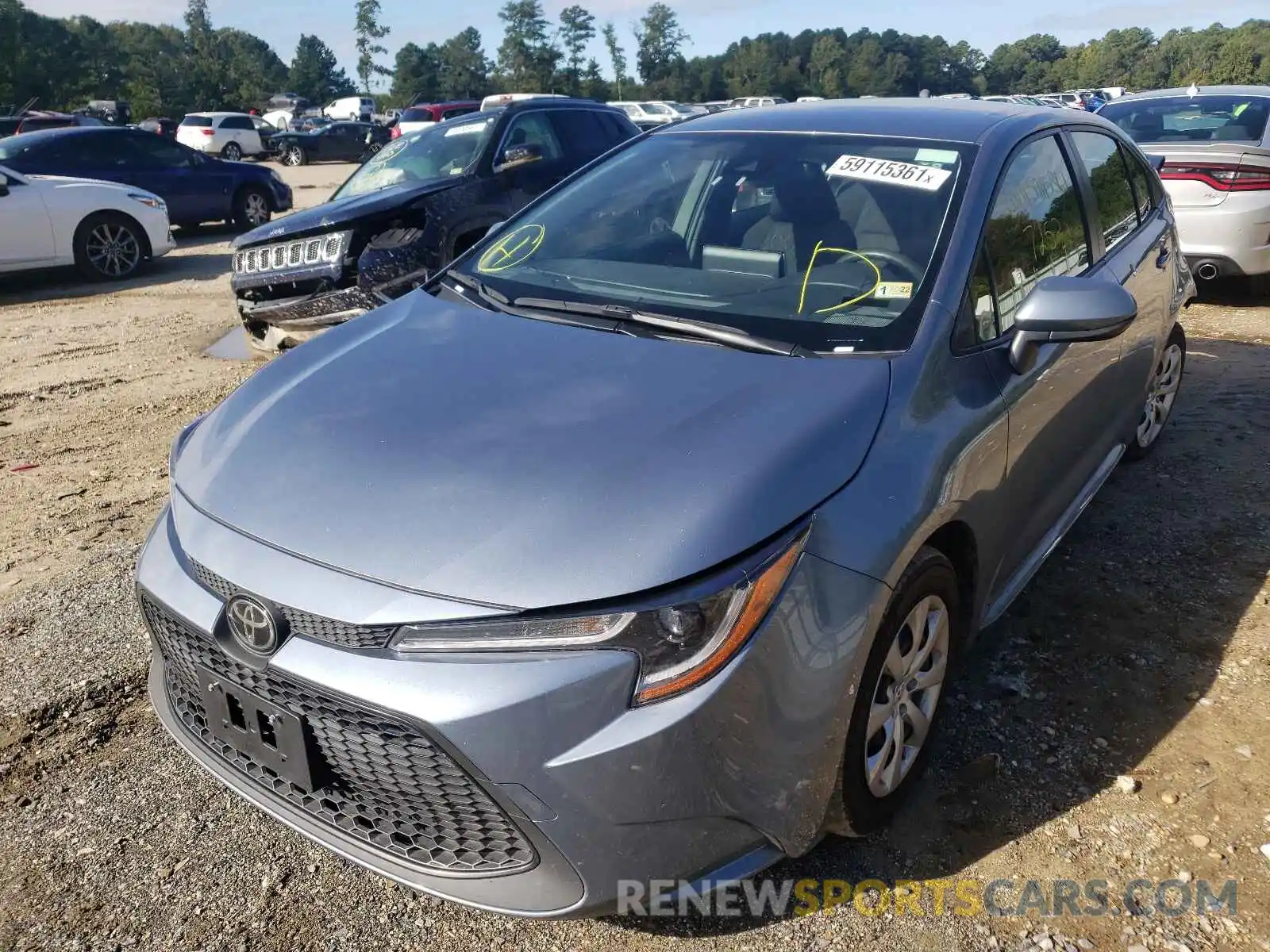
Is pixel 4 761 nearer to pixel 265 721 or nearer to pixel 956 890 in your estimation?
pixel 265 721

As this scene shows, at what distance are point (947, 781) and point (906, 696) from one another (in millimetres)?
428

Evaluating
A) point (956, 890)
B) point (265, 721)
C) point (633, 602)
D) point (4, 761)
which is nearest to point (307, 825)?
point (265, 721)

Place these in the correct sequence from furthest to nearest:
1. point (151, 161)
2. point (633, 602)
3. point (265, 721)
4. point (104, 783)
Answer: point (151, 161)
point (104, 783)
point (265, 721)
point (633, 602)

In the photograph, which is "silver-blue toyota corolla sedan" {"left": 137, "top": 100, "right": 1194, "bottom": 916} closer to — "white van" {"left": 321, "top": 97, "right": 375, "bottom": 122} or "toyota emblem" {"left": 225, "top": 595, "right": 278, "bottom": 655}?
"toyota emblem" {"left": 225, "top": 595, "right": 278, "bottom": 655}

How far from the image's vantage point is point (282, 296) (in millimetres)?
6340

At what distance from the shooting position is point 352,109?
5281 centimetres

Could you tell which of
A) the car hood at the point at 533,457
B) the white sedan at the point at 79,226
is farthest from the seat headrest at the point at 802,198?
the white sedan at the point at 79,226

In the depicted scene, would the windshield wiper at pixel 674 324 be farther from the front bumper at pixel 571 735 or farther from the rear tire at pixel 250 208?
the rear tire at pixel 250 208

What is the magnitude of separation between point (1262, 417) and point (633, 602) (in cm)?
498

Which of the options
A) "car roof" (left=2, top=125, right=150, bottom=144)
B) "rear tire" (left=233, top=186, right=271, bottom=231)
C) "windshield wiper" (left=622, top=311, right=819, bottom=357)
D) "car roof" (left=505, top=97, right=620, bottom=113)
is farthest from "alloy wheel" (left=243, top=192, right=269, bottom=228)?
"windshield wiper" (left=622, top=311, right=819, bottom=357)

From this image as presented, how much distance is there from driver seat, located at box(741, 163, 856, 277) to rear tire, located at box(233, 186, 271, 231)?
12550 millimetres

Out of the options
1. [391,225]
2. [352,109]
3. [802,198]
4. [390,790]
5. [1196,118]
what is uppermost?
[802,198]

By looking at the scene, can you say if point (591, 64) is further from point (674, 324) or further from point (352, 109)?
point (674, 324)

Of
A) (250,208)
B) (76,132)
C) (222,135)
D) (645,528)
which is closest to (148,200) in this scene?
(76,132)
